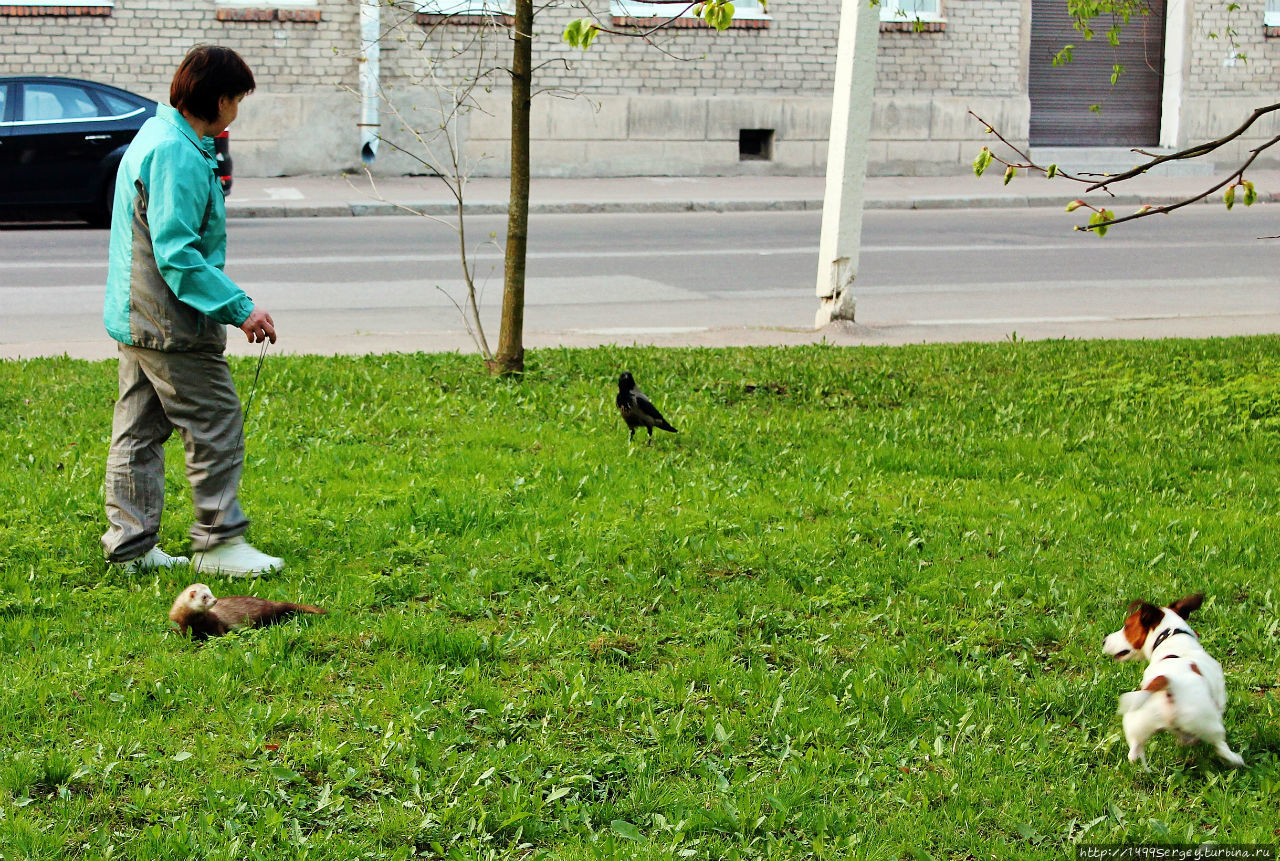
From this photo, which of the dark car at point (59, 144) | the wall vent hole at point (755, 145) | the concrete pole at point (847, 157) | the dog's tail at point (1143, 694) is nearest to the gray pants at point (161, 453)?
the dog's tail at point (1143, 694)

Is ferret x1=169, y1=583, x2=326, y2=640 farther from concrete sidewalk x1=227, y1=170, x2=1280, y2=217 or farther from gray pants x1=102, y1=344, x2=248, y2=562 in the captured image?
concrete sidewalk x1=227, y1=170, x2=1280, y2=217

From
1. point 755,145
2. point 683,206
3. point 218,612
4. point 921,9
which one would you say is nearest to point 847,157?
point 218,612

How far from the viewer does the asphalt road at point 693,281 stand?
10.7 meters

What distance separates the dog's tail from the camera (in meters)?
3.42

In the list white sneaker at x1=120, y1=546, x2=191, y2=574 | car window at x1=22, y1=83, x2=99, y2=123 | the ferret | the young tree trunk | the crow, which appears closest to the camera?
the ferret

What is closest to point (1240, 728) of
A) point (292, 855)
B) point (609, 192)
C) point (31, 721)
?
point (292, 855)

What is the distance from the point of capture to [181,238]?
4426 millimetres

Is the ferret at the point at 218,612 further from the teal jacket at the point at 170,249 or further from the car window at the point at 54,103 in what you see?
the car window at the point at 54,103

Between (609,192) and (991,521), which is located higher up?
(609,192)

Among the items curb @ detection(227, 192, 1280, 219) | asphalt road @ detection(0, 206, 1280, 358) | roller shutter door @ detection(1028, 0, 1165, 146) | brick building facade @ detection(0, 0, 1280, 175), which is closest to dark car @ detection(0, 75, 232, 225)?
asphalt road @ detection(0, 206, 1280, 358)

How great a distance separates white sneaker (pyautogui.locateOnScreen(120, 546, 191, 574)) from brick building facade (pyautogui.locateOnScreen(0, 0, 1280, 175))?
16.2 metres

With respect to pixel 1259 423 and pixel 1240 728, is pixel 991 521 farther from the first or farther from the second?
pixel 1259 423

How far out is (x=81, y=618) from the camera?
450 centimetres

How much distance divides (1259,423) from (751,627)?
4317 millimetres
